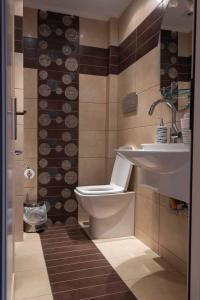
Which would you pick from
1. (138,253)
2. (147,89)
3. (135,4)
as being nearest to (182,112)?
(147,89)

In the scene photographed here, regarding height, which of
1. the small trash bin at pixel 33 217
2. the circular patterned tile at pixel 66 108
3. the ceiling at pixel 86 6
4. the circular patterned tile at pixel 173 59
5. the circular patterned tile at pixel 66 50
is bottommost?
the small trash bin at pixel 33 217

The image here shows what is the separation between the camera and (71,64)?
8.81ft

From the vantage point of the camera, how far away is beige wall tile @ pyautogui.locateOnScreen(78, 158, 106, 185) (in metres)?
2.77

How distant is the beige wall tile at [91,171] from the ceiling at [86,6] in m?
1.62

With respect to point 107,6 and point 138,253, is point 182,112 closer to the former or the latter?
point 138,253

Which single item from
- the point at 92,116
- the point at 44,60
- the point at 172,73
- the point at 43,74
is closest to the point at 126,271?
the point at 172,73

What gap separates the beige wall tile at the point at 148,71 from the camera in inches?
77.8

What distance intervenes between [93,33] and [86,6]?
0.94 feet

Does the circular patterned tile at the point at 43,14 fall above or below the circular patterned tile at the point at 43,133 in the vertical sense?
above

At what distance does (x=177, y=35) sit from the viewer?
1.78 metres

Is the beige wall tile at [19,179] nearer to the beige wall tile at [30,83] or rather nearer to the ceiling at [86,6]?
the beige wall tile at [30,83]

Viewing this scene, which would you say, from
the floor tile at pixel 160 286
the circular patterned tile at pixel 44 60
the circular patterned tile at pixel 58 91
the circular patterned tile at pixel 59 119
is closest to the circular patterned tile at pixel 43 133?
the circular patterned tile at pixel 59 119

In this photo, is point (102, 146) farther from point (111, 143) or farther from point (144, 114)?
point (144, 114)

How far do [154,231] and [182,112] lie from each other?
39.7 inches
